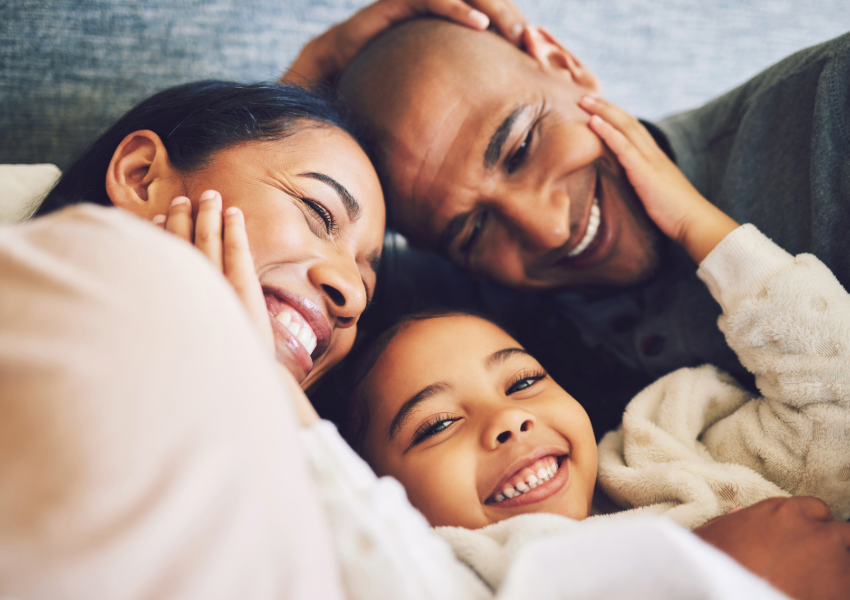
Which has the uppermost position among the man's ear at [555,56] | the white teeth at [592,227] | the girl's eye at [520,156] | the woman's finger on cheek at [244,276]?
the man's ear at [555,56]

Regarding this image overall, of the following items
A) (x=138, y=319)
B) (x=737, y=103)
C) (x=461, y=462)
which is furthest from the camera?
(x=737, y=103)

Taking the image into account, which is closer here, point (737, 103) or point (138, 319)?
point (138, 319)

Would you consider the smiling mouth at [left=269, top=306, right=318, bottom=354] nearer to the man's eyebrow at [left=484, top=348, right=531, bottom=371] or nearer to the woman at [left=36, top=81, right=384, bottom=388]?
the woman at [left=36, top=81, right=384, bottom=388]

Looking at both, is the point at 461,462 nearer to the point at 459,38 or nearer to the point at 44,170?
the point at 459,38

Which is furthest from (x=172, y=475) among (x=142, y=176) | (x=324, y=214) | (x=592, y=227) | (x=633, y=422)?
(x=592, y=227)

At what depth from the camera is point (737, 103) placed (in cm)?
118

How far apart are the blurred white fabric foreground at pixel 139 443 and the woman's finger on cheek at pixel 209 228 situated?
0.56 feet

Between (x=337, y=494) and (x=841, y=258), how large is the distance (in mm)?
975

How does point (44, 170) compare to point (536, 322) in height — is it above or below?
above

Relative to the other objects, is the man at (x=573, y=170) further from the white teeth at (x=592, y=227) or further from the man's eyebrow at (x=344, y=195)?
the man's eyebrow at (x=344, y=195)

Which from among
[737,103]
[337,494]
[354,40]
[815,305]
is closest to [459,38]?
[354,40]

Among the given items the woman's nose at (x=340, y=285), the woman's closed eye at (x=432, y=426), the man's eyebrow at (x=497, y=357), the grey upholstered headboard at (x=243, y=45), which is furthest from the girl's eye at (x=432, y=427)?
the grey upholstered headboard at (x=243, y=45)

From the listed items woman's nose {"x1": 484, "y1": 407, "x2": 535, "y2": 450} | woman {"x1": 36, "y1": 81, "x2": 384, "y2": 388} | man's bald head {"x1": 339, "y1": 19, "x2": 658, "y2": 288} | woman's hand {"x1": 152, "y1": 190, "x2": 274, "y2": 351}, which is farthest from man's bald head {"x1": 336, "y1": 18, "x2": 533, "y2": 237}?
woman's nose {"x1": 484, "y1": 407, "x2": 535, "y2": 450}

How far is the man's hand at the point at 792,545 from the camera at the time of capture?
1.80ft
